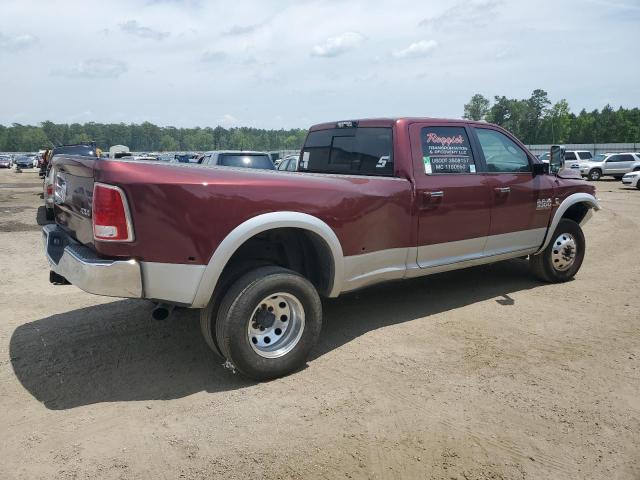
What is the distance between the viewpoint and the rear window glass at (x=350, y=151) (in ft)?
15.1

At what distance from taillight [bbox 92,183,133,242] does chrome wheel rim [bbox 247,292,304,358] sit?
104cm

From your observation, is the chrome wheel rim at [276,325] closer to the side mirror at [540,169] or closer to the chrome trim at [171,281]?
the chrome trim at [171,281]

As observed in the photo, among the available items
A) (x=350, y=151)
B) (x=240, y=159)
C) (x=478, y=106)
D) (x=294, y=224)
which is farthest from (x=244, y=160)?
(x=478, y=106)

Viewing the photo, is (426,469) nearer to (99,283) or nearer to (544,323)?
(99,283)

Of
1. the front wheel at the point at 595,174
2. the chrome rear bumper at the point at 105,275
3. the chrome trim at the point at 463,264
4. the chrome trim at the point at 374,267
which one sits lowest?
the front wheel at the point at 595,174

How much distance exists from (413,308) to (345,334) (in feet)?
3.34

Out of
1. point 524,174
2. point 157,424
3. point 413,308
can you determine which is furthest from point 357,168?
point 157,424

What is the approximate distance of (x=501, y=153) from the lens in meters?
5.34

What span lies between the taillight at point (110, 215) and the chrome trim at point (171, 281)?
229 millimetres

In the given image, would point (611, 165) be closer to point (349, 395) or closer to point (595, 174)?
point (595, 174)

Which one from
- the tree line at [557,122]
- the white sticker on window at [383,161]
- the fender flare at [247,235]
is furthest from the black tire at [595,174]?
the tree line at [557,122]

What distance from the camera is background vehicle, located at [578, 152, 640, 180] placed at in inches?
1101

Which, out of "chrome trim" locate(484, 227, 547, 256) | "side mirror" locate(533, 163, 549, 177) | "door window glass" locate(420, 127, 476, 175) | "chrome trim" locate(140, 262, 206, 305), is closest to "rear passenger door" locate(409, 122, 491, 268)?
"door window glass" locate(420, 127, 476, 175)

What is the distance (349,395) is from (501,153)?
3266mm
